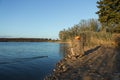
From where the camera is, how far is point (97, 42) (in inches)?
1176

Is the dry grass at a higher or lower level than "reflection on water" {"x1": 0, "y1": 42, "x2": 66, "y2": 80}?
higher

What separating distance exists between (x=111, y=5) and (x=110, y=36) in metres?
5.91

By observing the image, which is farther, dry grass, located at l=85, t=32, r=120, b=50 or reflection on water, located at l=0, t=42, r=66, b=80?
dry grass, located at l=85, t=32, r=120, b=50

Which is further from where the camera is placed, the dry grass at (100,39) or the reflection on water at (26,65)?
the dry grass at (100,39)

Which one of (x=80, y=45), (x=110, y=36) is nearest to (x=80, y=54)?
(x=80, y=45)

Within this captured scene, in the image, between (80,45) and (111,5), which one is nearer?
(80,45)

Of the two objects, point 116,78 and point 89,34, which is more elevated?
point 89,34

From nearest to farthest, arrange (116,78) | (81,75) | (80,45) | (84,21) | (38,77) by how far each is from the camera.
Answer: (116,78) → (81,75) → (38,77) → (80,45) → (84,21)

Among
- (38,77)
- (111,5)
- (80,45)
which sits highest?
(111,5)

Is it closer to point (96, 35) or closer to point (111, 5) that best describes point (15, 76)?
point (96, 35)

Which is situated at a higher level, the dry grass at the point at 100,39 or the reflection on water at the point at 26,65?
the dry grass at the point at 100,39

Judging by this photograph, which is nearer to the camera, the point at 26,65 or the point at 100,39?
the point at 26,65

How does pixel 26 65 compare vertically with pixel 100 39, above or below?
below

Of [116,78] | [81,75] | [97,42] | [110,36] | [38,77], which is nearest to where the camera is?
[116,78]
